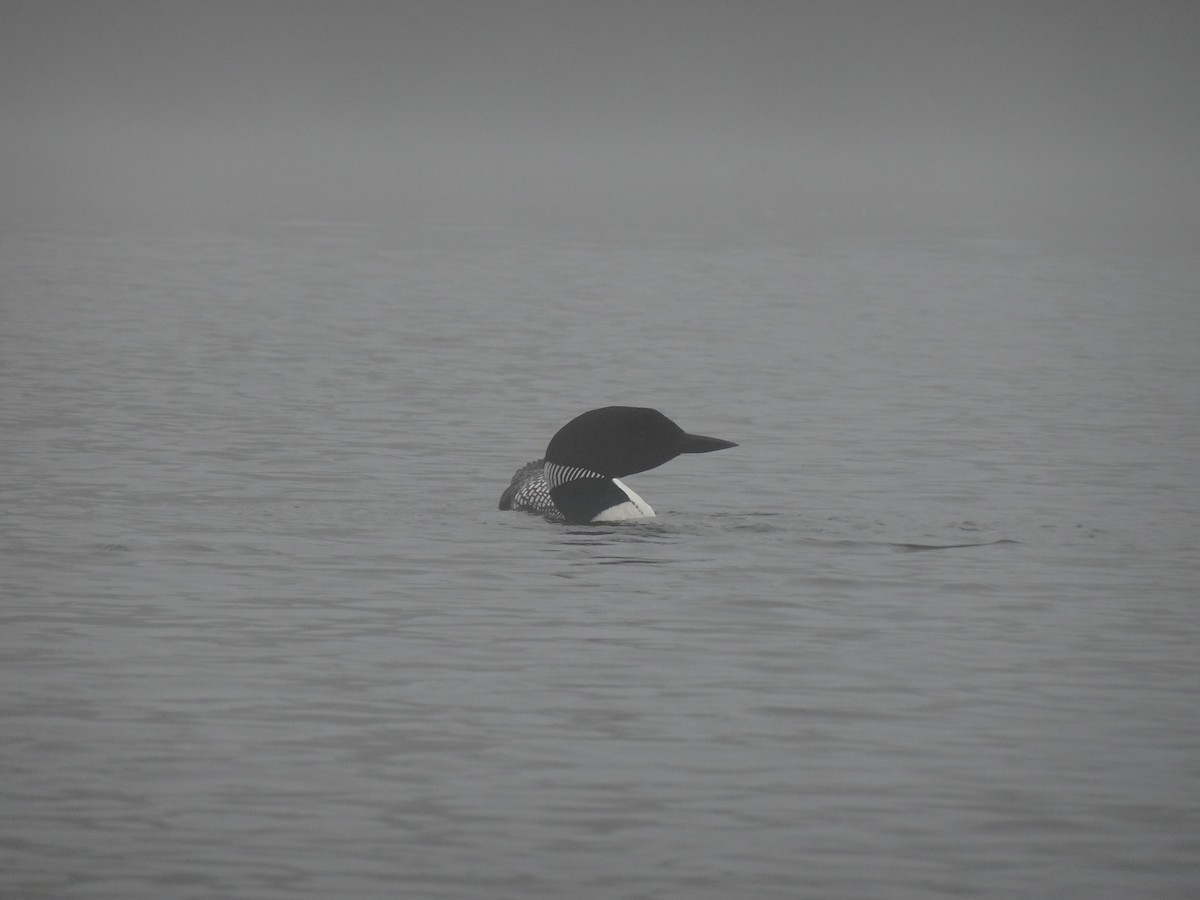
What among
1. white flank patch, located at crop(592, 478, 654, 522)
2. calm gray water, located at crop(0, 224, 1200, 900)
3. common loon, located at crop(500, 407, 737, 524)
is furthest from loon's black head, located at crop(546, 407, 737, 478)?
calm gray water, located at crop(0, 224, 1200, 900)

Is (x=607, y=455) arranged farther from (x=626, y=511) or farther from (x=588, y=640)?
(x=588, y=640)

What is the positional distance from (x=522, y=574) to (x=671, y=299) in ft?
67.1

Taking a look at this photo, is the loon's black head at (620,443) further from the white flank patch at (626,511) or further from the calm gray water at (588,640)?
the calm gray water at (588,640)

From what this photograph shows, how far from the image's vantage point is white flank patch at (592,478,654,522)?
11875 millimetres

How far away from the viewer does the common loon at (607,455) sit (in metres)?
11.8

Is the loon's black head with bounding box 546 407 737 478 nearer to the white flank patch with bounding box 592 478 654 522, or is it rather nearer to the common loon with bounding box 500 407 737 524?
the common loon with bounding box 500 407 737 524

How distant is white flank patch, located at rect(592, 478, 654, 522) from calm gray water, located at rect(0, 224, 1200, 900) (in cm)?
11

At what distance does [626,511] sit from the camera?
39.1 ft

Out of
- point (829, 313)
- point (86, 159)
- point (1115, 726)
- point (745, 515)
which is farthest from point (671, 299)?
point (86, 159)

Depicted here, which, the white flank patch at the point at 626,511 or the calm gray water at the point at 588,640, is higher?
the white flank patch at the point at 626,511

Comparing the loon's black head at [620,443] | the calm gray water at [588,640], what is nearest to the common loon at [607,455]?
the loon's black head at [620,443]

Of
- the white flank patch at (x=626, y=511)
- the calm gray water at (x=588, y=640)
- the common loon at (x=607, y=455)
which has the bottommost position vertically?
the calm gray water at (x=588, y=640)

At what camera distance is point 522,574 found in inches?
420

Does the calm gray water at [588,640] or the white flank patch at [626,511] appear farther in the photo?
the white flank patch at [626,511]
